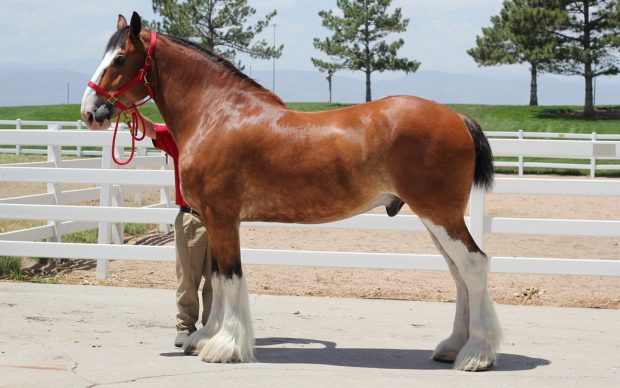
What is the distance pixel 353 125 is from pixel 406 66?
1843 inches

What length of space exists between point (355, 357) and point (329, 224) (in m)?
2.71

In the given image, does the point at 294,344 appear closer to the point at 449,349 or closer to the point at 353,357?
the point at 353,357

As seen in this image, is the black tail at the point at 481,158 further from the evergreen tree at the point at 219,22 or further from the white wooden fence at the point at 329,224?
the evergreen tree at the point at 219,22

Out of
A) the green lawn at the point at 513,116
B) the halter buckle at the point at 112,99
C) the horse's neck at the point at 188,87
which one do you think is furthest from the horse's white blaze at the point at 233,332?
the green lawn at the point at 513,116

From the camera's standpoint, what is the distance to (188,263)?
6.10 metres

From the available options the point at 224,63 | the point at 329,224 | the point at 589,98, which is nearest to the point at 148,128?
the point at 224,63

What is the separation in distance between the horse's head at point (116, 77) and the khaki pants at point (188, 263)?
2.84ft

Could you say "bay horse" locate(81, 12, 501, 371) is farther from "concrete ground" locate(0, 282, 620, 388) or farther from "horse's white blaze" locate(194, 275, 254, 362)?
"concrete ground" locate(0, 282, 620, 388)

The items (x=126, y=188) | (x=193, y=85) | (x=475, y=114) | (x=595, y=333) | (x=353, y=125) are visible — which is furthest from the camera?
(x=475, y=114)

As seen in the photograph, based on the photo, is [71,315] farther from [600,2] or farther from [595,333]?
[600,2]

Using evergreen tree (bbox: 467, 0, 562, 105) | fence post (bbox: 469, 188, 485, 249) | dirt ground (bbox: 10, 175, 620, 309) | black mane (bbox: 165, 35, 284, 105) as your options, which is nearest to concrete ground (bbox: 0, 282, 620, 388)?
dirt ground (bbox: 10, 175, 620, 309)

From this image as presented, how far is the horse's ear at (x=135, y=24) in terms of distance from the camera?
5.59m

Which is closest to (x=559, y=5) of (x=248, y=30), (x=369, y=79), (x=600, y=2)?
(x=600, y=2)

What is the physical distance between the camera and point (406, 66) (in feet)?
169
